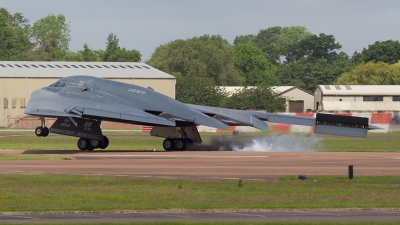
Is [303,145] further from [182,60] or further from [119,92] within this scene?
[182,60]

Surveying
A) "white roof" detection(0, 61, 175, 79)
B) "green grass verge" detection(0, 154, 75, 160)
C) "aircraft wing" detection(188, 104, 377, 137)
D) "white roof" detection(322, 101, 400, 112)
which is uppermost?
"white roof" detection(0, 61, 175, 79)

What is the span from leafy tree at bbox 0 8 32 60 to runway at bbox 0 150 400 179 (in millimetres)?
118869

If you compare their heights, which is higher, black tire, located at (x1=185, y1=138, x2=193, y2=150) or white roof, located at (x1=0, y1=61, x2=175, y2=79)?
white roof, located at (x1=0, y1=61, x2=175, y2=79)

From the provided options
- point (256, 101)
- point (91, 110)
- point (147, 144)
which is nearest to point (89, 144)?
point (91, 110)

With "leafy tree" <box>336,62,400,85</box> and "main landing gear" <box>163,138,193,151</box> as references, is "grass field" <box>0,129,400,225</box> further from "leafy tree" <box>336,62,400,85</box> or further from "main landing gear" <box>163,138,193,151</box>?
"leafy tree" <box>336,62,400,85</box>

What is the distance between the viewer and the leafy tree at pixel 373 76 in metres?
138

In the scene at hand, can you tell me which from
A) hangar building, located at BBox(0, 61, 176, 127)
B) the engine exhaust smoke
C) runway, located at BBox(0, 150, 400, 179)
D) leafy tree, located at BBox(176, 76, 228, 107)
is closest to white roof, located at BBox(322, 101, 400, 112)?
leafy tree, located at BBox(176, 76, 228, 107)

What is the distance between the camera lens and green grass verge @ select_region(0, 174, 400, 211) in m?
21.6

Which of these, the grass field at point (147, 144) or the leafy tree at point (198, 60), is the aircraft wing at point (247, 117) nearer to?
the grass field at point (147, 144)

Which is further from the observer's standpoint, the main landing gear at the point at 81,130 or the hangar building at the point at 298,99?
the hangar building at the point at 298,99

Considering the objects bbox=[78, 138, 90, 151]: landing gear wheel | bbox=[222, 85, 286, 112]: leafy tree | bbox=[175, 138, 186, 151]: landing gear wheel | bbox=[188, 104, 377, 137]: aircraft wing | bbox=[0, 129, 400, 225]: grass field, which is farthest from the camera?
bbox=[222, 85, 286, 112]: leafy tree

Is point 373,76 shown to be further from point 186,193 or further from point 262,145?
point 186,193

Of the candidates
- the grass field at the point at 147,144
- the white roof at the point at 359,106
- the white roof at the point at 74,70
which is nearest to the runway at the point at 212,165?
the grass field at the point at 147,144

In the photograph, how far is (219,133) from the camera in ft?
236
